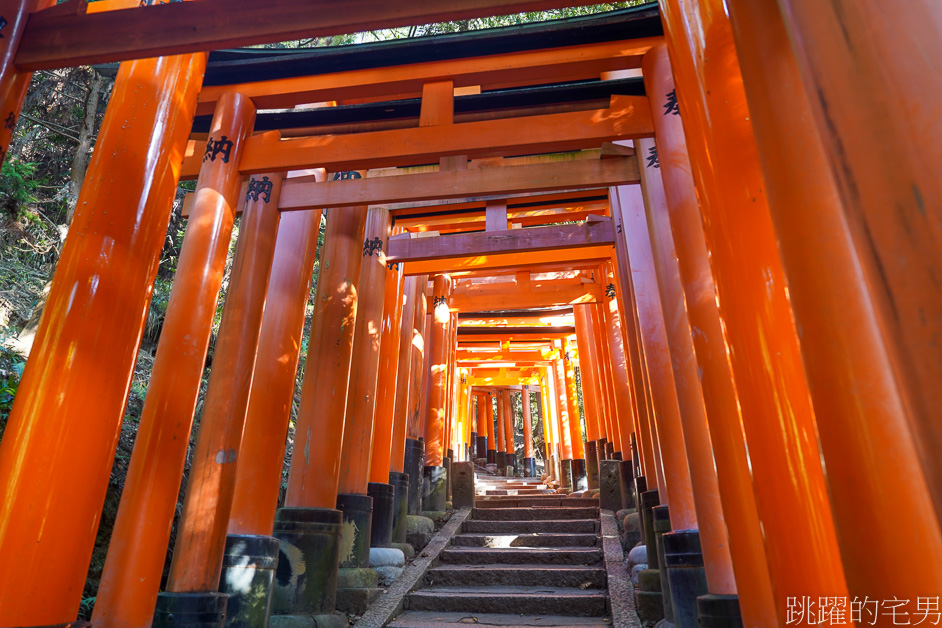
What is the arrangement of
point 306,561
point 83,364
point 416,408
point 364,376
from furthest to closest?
point 416,408 < point 364,376 < point 306,561 < point 83,364

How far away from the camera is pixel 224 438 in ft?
13.6

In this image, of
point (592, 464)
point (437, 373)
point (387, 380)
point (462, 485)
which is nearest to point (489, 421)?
point (592, 464)

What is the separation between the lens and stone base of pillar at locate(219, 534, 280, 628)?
13.4 ft

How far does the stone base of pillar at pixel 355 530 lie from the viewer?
5.73 meters

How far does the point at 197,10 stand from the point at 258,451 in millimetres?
3197

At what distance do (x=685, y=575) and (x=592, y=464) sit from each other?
7612 millimetres

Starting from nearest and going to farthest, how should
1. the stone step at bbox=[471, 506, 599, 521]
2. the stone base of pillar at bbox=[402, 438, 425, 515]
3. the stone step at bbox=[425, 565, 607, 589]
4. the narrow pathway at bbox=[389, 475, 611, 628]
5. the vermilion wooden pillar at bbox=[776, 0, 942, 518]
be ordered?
the vermilion wooden pillar at bbox=[776, 0, 942, 518], the narrow pathway at bbox=[389, 475, 611, 628], the stone step at bbox=[425, 565, 607, 589], the stone base of pillar at bbox=[402, 438, 425, 515], the stone step at bbox=[471, 506, 599, 521]

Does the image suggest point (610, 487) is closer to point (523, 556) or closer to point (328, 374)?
point (523, 556)

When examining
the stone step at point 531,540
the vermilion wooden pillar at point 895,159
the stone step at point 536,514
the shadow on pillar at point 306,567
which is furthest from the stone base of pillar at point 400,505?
the vermilion wooden pillar at point 895,159

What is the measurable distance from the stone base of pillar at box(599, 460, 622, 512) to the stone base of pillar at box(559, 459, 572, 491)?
4.60 metres

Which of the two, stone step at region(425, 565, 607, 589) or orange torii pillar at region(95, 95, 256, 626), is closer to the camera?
orange torii pillar at region(95, 95, 256, 626)

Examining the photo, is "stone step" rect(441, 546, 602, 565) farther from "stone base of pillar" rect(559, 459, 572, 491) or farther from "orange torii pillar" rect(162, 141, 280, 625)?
"stone base of pillar" rect(559, 459, 572, 491)

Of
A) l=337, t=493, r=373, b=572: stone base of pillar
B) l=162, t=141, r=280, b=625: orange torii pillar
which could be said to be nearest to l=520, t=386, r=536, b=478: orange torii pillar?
l=337, t=493, r=373, b=572: stone base of pillar

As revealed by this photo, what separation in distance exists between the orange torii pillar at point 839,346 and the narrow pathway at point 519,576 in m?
4.57
